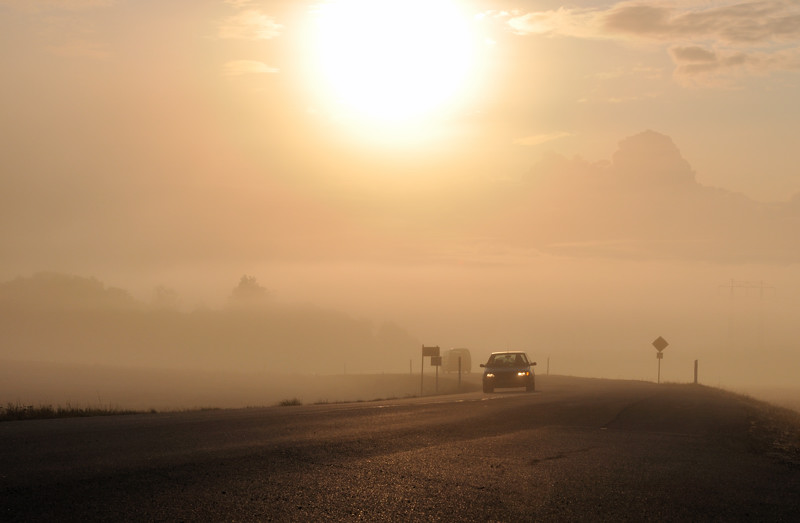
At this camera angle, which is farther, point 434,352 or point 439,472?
point 434,352

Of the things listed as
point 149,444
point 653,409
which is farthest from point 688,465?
point 653,409

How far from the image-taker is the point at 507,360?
125ft

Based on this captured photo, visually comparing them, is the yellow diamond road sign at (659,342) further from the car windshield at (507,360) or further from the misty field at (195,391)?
the car windshield at (507,360)

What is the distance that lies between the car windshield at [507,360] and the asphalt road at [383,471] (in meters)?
18.6

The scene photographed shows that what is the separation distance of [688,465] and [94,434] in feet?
31.7

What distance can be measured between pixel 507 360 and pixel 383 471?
2752 centimetres

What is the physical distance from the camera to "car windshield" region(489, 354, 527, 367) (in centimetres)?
3772

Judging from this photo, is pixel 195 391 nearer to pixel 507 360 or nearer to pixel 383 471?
pixel 507 360

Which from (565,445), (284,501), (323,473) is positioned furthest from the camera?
(565,445)

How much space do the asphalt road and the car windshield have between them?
18.6 m

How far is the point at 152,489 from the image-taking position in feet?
29.6

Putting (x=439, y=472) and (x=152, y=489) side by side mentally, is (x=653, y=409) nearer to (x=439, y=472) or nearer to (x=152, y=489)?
(x=439, y=472)

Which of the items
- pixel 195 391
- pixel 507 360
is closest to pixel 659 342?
pixel 507 360

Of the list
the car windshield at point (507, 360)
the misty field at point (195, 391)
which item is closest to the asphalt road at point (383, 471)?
the car windshield at point (507, 360)
